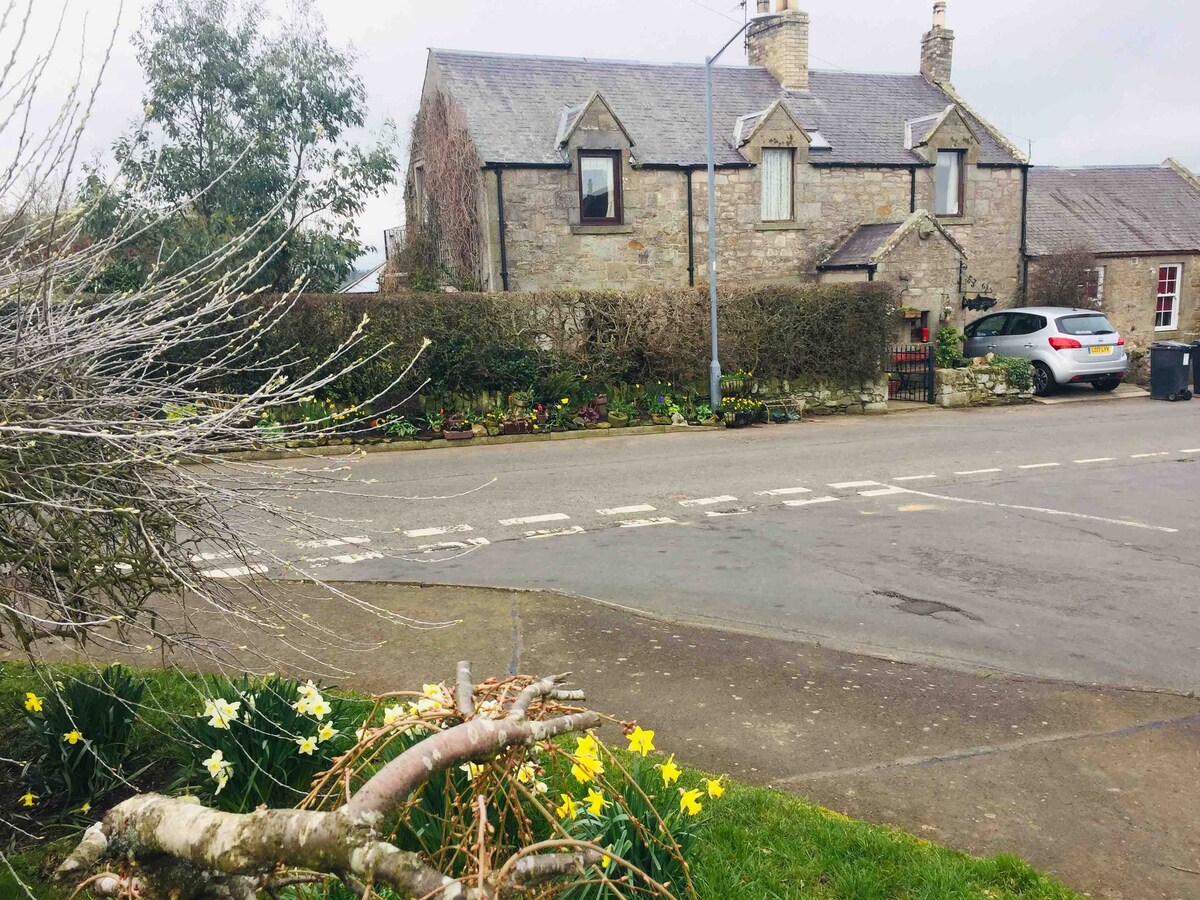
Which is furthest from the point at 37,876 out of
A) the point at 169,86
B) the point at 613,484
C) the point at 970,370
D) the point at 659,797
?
the point at 970,370

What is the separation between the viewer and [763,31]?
28.0 meters

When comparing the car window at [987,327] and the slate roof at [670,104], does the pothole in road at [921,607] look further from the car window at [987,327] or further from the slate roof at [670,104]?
the car window at [987,327]

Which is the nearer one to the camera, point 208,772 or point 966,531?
point 208,772

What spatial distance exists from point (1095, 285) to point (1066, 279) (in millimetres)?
1241

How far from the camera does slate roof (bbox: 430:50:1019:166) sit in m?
23.6

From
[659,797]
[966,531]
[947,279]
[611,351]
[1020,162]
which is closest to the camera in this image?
[659,797]

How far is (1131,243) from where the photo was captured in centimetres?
2962

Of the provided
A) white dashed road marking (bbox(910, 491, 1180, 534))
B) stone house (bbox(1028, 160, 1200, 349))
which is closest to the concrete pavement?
white dashed road marking (bbox(910, 491, 1180, 534))

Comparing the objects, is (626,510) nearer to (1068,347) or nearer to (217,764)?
(217,764)

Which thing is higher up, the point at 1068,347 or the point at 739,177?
the point at 739,177

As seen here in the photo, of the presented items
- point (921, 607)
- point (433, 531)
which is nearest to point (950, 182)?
point (433, 531)

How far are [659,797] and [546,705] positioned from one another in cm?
103

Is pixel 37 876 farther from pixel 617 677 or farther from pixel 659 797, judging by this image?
pixel 617 677

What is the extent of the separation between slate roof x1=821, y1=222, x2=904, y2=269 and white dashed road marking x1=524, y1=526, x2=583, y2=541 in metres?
16.1
